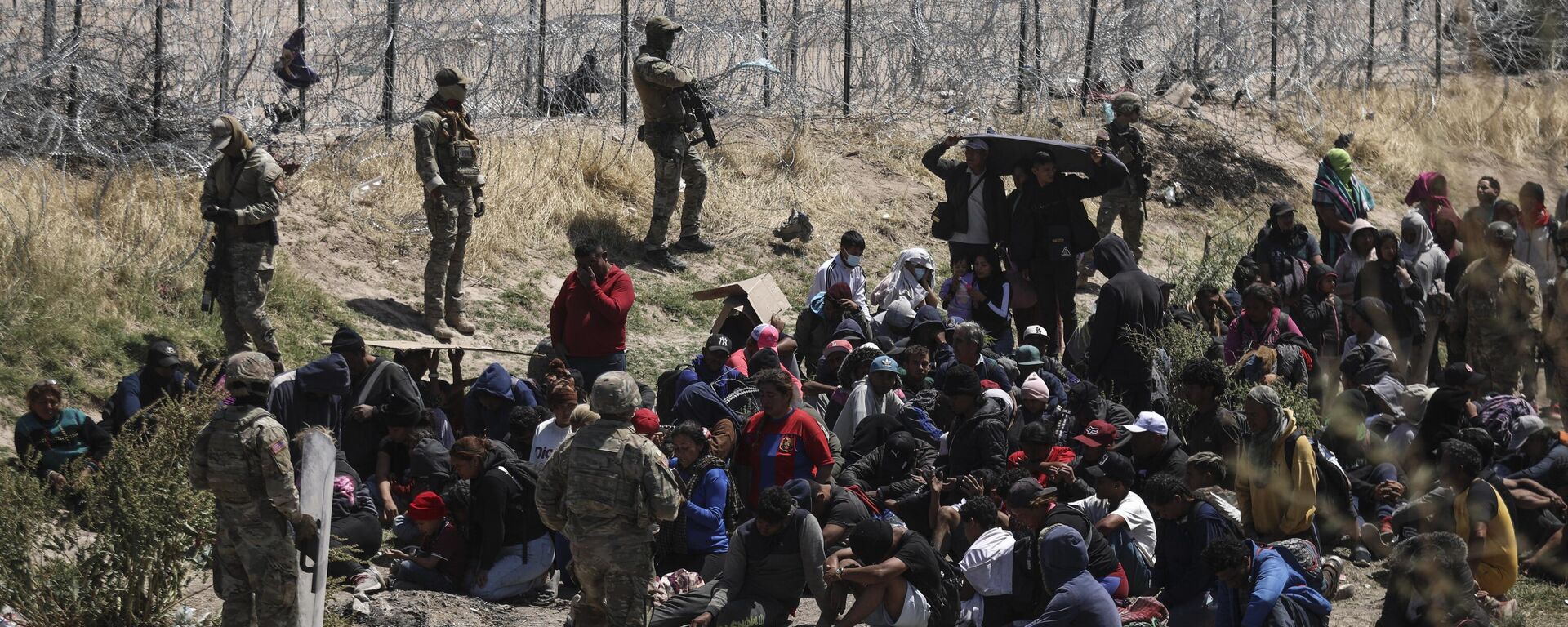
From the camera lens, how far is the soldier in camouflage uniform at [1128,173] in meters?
11.9

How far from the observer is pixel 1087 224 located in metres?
10.1

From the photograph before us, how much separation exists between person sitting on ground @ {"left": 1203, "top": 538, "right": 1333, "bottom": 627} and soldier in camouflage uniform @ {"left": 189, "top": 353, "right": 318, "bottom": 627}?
3.28m

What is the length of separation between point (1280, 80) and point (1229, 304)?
686 cm

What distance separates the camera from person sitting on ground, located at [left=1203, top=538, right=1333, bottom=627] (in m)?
5.68

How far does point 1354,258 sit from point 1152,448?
4.08 metres

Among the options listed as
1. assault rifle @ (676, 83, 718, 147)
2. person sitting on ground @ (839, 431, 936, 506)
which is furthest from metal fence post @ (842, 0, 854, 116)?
person sitting on ground @ (839, 431, 936, 506)

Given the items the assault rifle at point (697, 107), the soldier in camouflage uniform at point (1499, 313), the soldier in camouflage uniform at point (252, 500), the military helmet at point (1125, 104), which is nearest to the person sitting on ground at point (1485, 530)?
the soldier in camouflage uniform at point (1499, 313)

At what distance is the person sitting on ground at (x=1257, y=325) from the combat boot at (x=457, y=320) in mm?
4717

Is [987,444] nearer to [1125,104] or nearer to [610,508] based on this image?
[610,508]

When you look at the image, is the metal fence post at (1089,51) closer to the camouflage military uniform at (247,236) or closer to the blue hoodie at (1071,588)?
the camouflage military uniform at (247,236)

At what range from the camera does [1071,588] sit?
581cm

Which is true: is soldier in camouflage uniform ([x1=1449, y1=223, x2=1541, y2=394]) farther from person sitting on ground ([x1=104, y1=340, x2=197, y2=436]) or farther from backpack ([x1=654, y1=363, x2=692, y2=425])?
person sitting on ground ([x1=104, y1=340, x2=197, y2=436])

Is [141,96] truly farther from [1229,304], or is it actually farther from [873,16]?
[1229,304]

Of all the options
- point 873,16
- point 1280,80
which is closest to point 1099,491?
point 873,16
